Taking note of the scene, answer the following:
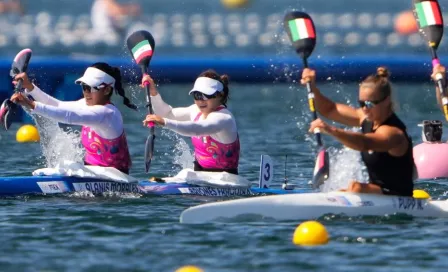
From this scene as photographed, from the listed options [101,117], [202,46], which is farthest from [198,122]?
[202,46]

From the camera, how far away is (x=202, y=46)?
1146 inches

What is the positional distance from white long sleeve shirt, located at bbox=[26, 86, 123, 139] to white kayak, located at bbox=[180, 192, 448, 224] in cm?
183

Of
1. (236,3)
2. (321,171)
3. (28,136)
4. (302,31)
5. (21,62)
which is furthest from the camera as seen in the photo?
(236,3)

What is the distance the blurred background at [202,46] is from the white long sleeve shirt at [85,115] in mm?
6726

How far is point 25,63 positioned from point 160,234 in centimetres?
291

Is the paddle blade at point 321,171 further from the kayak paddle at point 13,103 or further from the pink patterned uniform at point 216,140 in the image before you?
the kayak paddle at point 13,103

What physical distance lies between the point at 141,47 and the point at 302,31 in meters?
2.21

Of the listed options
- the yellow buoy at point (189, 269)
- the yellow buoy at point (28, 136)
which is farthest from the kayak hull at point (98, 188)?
the yellow buoy at point (28, 136)

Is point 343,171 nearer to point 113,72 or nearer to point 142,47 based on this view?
point 113,72

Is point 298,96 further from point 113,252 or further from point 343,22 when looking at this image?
point 113,252

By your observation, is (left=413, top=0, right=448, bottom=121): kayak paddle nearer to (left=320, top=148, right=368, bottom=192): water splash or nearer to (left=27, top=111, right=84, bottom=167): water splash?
(left=320, top=148, right=368, bottom=192): water splash

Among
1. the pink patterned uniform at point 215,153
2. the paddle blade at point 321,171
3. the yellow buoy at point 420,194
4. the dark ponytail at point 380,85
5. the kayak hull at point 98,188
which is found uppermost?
the dark ponytail at point 380,85

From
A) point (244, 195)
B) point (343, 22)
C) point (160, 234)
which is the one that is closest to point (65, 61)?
point (244, 195)

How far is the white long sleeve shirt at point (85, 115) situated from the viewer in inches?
417
